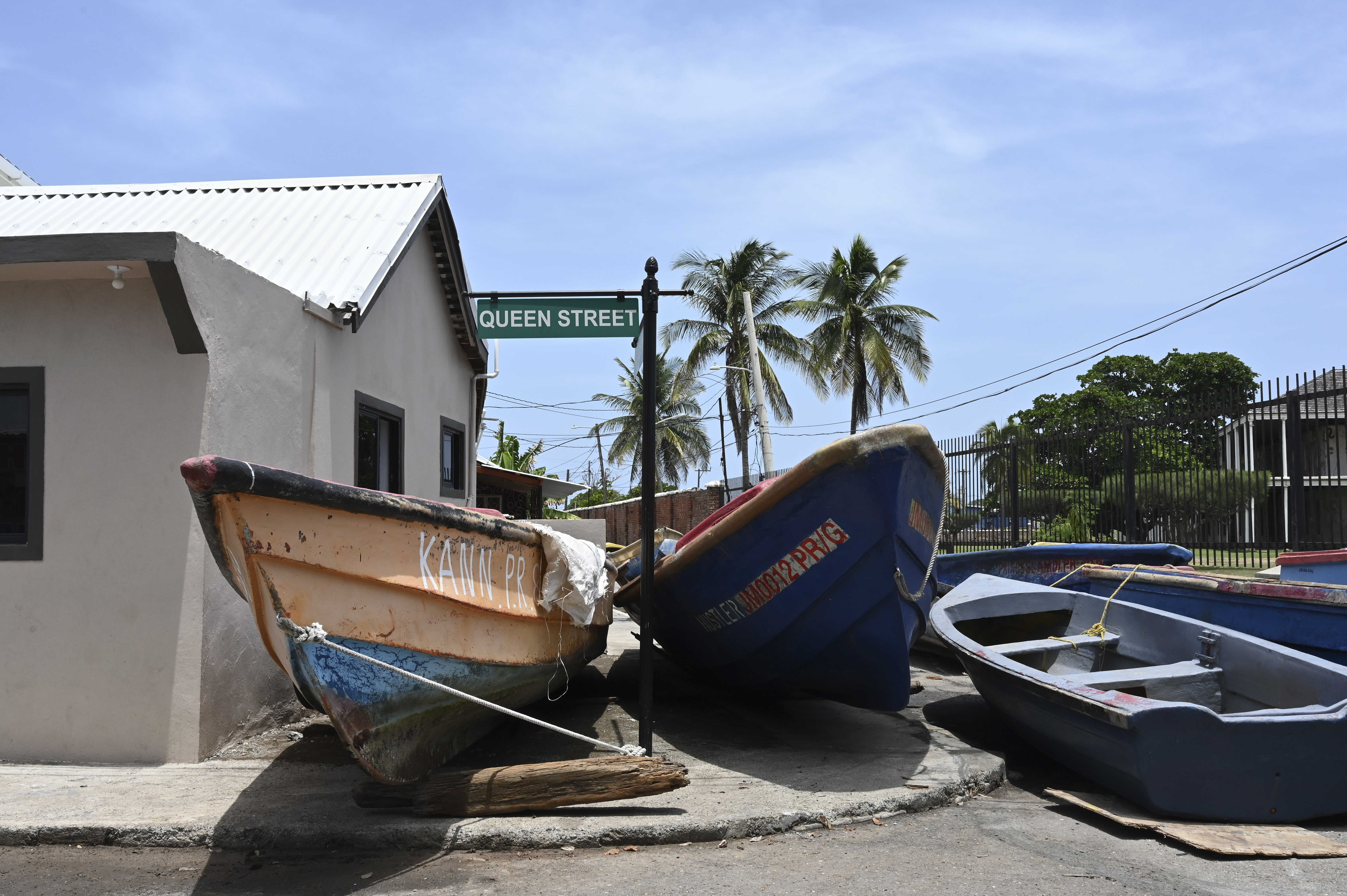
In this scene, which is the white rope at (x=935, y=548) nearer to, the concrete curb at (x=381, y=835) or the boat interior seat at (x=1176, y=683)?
the boat interior seat at (x=1176, y=683)

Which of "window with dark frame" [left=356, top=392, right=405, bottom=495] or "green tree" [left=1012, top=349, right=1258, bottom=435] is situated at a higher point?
"green tree" [left=1012, top=349, right=1258, bottom=435]

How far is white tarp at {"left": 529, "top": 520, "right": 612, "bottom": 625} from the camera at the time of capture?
5.38 metres

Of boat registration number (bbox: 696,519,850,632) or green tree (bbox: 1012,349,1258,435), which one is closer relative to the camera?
boat registration number (bbox: 696,519,850,632)

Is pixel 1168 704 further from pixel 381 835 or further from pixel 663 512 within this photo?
pixel 663 512

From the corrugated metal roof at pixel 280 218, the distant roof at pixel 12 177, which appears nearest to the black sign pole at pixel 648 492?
the corrugated metal roof at pixel 280 218

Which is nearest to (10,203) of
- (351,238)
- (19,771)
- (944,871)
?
(351,238)

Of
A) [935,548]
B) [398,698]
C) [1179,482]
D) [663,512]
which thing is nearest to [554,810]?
[398,698]

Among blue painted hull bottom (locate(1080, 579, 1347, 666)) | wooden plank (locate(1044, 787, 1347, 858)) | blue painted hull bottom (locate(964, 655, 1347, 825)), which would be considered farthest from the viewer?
blue painted hull bottom (locate(1080, 579, 1347, 666))

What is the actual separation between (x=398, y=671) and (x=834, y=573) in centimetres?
247

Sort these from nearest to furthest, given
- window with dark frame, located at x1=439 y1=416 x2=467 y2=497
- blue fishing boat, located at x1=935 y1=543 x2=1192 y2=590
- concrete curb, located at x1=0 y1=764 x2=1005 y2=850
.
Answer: concrete curb, located at x1=0 y1=764 x2=1005 y2=850
blue fishing boat, located at x1=935 y1=543 x2=1192 y2=590
window with dark frame, located at x1=439 y1=416 x2=467 y2=497

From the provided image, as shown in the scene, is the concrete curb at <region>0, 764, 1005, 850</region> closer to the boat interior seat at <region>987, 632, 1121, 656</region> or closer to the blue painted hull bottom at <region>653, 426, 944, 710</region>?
the blue painted hull bottom at <region>653, 426, 944, 710</region>

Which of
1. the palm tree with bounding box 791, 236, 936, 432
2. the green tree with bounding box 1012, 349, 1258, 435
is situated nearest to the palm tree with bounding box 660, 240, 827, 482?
the palm tree with bounding box 791, 236, 936, 432

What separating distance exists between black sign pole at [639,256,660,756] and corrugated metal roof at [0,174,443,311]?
288 centimetres

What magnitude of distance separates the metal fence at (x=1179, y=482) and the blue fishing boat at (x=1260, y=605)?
2238 mm
